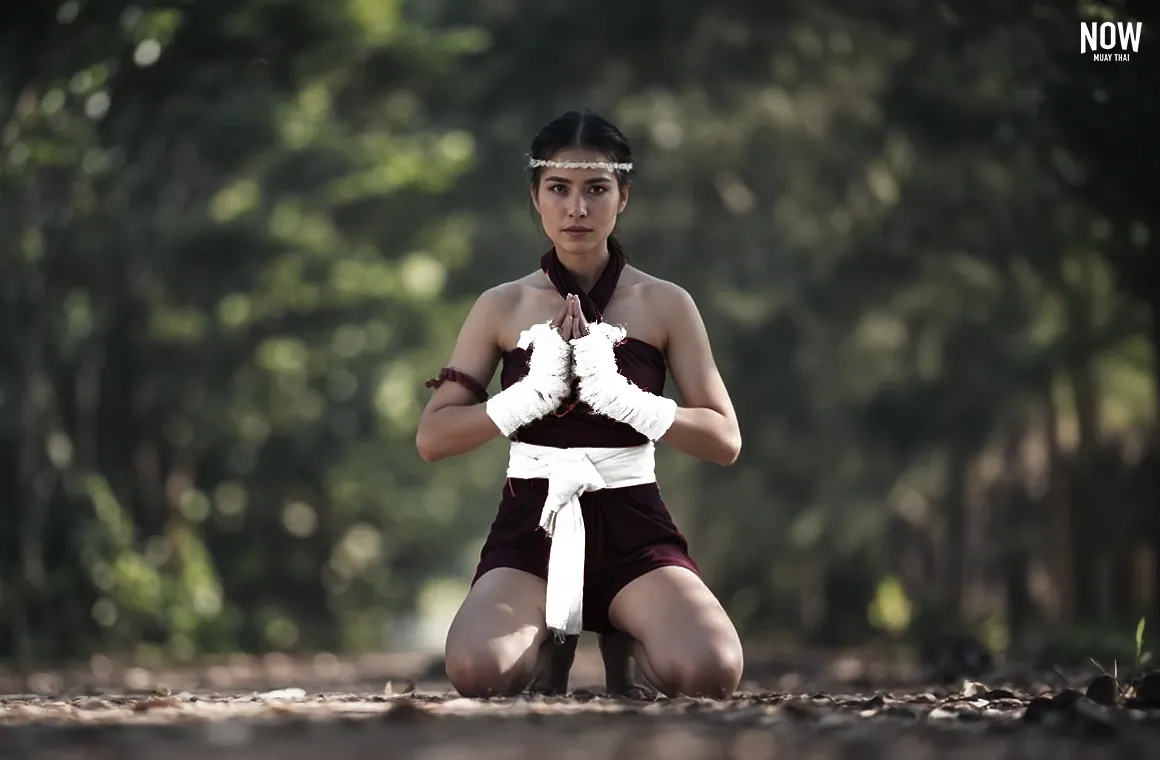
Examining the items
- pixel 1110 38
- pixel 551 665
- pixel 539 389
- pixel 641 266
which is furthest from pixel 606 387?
pixel 641 266

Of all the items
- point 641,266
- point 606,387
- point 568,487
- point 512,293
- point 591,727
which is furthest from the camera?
point 641,266

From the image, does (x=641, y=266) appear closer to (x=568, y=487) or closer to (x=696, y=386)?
(x=696, y=386)

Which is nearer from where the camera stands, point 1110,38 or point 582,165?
point 582,165

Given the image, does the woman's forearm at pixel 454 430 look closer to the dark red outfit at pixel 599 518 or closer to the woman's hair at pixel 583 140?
the dark red outfit at pixel 599 518

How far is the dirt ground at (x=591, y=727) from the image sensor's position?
3.76m

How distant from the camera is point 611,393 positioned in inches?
213

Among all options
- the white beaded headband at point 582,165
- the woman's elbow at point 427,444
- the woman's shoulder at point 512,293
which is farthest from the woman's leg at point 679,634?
the white beaded headband at point 582,165

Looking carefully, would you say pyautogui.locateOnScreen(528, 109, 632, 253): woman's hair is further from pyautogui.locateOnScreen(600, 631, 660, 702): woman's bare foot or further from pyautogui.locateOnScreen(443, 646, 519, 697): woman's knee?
pyautogui.locateOnScreen(443, 646, 519, 697): woman's knee

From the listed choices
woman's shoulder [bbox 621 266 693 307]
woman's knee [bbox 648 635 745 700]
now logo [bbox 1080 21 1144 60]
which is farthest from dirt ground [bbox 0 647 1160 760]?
now logo [bbox 1080 21 1144 60]

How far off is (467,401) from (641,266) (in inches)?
545

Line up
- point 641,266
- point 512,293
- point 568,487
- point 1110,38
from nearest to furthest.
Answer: point 568,487, point 512,293, point 1110,38, point 641,266

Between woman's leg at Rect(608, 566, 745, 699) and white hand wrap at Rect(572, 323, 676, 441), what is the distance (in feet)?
1.43

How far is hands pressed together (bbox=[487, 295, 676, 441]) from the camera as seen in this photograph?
5414mm

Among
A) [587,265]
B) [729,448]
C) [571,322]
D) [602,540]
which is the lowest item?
[602,540]
